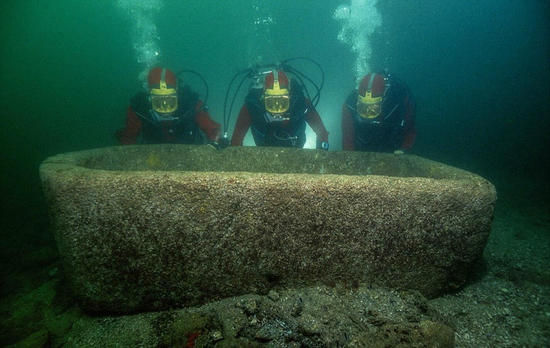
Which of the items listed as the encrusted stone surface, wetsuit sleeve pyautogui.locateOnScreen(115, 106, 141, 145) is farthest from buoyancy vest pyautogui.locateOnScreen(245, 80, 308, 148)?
the encrusted stone surface

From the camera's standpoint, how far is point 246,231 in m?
1.99

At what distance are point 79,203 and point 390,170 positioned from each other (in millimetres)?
3604

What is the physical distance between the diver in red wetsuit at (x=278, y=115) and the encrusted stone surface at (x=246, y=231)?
3.06 meters

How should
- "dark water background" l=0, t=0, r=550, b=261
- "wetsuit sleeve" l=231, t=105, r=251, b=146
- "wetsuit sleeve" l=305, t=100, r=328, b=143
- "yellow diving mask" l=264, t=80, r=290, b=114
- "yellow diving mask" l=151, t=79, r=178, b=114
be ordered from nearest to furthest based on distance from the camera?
"yellow diving mask" l=264, t=80, r=290, b=114
"yellow diving mask" l=151, t=79, r=178, b=114
"wetsuit sleeve" l=305, t=100, r=328, b=143
"wetsuit sleeve" l=231, t=105, r=251, b=146
"dark water background" l=0, t=0, r=550, b=261

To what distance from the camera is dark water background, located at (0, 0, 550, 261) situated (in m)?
25.5

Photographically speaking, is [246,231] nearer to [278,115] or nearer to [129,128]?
[278,115]

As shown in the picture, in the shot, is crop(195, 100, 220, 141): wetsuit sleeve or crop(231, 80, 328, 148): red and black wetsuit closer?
crop(231, 80, 328, 148): red and black wetsuit

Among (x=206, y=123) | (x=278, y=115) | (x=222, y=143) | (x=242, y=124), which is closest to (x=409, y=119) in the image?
(x=278, y=115)

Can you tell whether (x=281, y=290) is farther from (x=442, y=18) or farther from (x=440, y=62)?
(x=440, y=62)

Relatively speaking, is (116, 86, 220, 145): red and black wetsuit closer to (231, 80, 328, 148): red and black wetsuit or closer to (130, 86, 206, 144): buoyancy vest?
(130, 86, 206, 144): buoyancy vest

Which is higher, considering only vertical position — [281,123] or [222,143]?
[281,123]

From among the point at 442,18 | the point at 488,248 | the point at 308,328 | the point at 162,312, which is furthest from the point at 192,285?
the point at 442,18

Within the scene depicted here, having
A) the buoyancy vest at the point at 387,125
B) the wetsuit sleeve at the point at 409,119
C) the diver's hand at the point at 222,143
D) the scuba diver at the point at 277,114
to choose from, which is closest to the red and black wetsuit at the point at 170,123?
the scuba diver at the point at 277,114

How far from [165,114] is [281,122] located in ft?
7.56
